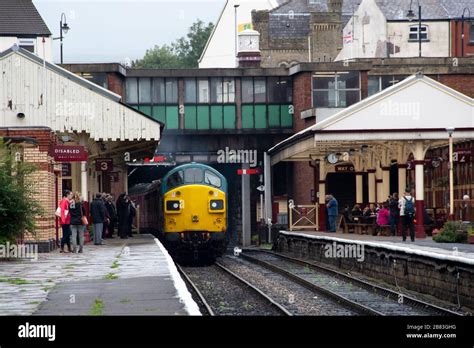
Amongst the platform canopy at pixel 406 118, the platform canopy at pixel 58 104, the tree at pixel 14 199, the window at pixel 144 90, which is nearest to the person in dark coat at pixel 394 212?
the platform canopy at pixel 406 118

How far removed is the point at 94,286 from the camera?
1941 centimetres

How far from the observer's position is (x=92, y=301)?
657 inches

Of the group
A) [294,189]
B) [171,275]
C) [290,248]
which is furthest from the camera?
[294,189]

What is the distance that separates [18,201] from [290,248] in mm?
18962

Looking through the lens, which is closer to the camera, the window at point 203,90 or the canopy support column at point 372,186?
the canopy support column at point 372,186

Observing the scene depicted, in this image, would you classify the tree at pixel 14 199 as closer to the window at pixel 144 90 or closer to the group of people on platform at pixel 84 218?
the group of people on platform at pixel 84 218

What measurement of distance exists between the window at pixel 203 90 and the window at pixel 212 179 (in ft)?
78.1

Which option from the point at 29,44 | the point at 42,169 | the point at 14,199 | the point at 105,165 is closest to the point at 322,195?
the point at 105,165

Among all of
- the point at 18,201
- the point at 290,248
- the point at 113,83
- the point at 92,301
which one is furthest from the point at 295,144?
the point at 92,301

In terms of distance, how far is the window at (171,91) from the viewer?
60906 millimetres

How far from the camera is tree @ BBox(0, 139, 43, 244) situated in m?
27.0

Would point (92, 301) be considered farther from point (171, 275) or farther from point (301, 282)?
point (301, 282)

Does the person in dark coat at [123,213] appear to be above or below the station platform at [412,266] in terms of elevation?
above

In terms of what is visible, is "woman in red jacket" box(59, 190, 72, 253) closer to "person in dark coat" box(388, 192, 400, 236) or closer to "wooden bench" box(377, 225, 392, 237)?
"person in dark coat" box(388, 192, 400, 236)
